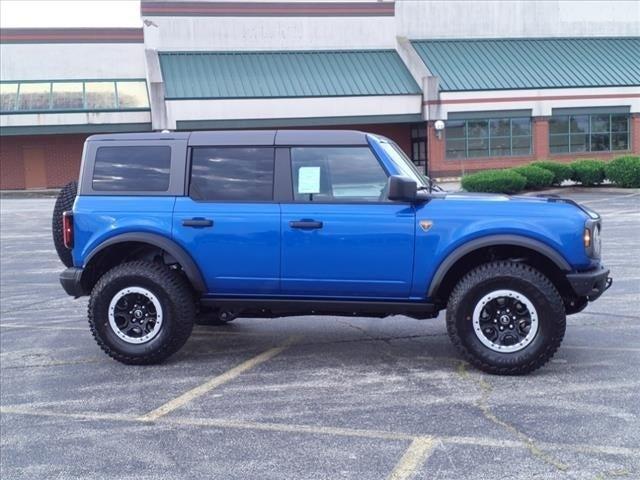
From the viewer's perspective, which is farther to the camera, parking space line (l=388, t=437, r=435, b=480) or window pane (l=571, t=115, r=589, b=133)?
window pane (l=571, t=115, r=589, b=133)

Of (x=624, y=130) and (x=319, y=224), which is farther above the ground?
(x=624, y=130)

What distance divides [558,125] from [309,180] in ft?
112

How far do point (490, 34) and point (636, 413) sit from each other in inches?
1490

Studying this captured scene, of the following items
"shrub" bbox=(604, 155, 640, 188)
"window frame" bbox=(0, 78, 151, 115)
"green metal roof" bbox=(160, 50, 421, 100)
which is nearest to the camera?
"shrub" bbox=(604, 155, 640, 188)

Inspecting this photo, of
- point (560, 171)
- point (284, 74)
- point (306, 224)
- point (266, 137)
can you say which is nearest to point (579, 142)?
point (560, 171)

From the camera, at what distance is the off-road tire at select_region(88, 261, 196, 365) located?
626 cm

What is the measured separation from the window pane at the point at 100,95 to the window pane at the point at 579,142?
23.4 metres

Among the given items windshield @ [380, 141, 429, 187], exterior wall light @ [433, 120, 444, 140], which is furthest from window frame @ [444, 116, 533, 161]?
windshield @ [380, 141, 429, 187]

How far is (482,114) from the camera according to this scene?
120 feet

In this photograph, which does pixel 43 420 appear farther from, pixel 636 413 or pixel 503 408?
pixel 636 413

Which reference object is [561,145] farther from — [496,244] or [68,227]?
[68,227]

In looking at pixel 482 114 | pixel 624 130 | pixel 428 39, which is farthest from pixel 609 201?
pixel 428 39

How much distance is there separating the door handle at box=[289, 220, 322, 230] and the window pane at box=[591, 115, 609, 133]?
116 ft

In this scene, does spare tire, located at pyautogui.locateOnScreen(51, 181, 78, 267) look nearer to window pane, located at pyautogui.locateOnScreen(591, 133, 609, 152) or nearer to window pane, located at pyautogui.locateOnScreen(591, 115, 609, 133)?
window pane, located at pyautogui.locateOnScreen(591, 115, 609, 133)
